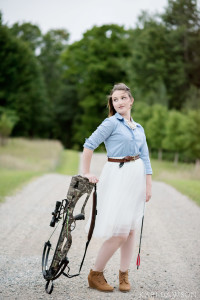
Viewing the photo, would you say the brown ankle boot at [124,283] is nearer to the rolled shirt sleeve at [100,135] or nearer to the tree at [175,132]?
the rolled shirt sleeve at [100,135]

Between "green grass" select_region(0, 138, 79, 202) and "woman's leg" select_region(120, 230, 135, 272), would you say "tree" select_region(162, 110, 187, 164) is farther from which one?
"woman's leg" select_region(120, 230, 135, 272)

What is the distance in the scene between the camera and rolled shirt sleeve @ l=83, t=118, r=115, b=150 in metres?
3.49

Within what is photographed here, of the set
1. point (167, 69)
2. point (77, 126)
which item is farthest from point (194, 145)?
point (77, 126)

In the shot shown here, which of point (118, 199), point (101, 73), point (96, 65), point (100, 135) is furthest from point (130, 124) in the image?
point (101, 73)

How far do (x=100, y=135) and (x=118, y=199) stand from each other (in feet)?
2.05

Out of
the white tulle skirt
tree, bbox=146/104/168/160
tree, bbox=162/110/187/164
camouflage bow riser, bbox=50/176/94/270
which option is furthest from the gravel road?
tree, bbox=146/104/168/160

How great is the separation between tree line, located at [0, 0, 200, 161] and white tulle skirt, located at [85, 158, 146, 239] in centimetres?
2339

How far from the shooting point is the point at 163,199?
380 inches

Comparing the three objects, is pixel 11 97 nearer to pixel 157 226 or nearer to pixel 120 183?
pixel 157 226

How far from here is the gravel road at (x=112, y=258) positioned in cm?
364

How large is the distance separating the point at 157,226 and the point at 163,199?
3.05 metres

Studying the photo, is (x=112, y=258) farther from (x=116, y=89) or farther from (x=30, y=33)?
(x=30, y=33)

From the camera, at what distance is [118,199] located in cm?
354

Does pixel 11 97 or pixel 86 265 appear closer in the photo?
pixel 86 265
